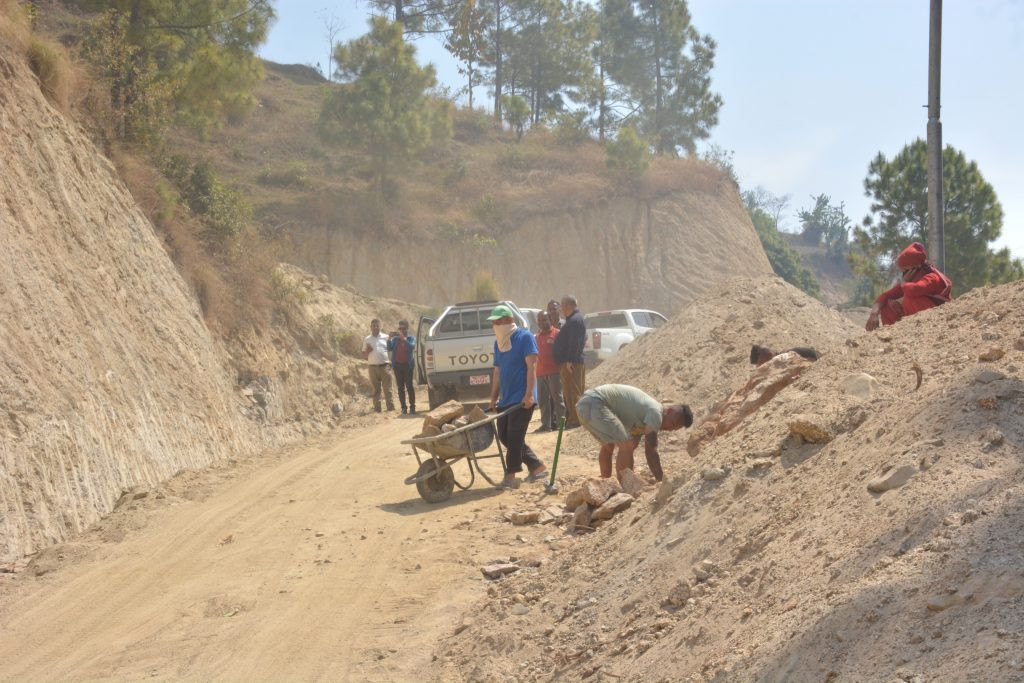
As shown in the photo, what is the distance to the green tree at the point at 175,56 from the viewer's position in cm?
1678

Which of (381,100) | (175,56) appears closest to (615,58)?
(381,100)

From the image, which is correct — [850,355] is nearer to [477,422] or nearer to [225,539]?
[477,422]

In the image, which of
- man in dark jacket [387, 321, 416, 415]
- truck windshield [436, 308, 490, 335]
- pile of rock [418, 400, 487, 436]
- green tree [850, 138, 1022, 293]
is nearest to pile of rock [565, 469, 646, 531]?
pile of rock [418, 400, 487, 436]

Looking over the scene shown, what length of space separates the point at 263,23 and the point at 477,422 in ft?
43.8

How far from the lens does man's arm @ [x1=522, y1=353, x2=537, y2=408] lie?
9.66m

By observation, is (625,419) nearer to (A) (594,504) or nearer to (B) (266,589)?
(A) (594,504)

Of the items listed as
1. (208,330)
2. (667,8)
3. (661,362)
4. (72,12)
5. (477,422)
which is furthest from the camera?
(667,8)

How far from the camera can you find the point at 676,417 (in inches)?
337

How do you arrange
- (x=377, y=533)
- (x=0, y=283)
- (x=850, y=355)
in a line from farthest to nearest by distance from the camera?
(x=0, y=283)
(x=377, y=533)
(x=850, y=355)

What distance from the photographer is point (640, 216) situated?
142 feet

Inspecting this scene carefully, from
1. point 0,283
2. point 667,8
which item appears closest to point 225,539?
point 0,283

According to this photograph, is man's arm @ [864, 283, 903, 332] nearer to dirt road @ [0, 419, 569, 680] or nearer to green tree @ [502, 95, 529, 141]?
dirt road @ [0, 419, 569, 680]

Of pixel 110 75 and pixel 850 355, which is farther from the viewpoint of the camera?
pixel 110 75

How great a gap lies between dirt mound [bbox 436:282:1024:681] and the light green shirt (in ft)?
4.85
